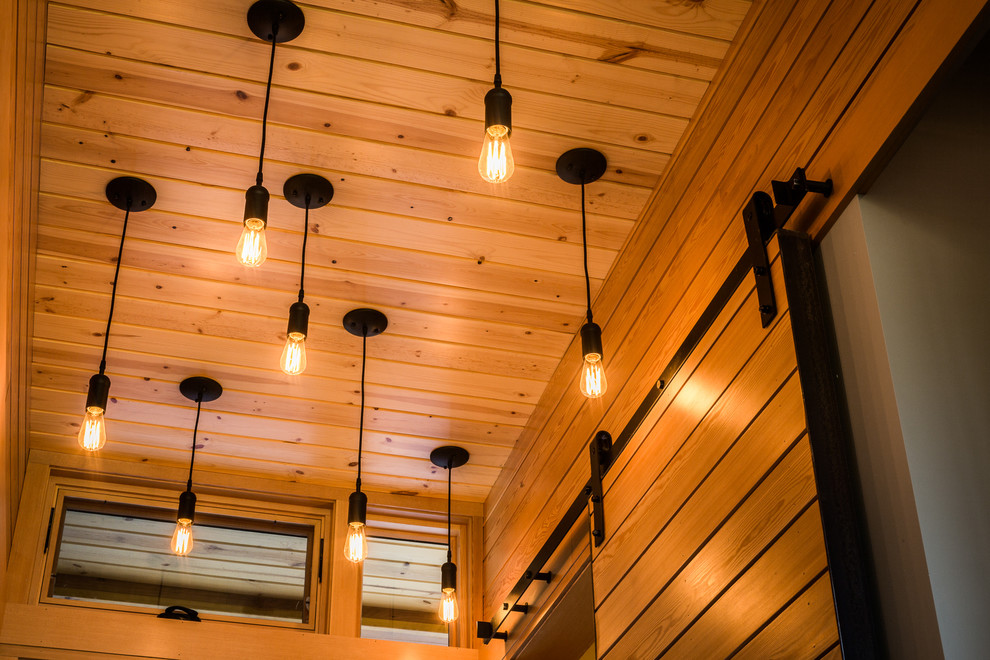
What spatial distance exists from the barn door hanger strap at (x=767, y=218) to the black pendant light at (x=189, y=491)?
6.90 feet

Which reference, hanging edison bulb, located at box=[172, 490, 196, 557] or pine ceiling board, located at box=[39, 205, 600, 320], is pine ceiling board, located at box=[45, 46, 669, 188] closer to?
pine ceiling board, located at box=[39, 205, 600, 320]

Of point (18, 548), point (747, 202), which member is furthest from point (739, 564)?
point (18, 548)

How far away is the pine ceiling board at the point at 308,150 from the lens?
269 centimetres

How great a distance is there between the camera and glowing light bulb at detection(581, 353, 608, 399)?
252 centimetres

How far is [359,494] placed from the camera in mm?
3318

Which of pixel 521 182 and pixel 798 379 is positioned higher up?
pixel 521 182

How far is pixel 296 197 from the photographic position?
2.92m

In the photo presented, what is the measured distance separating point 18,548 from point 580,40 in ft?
9.28

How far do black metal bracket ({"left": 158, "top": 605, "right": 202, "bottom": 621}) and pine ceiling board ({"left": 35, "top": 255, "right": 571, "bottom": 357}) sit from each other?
123cm

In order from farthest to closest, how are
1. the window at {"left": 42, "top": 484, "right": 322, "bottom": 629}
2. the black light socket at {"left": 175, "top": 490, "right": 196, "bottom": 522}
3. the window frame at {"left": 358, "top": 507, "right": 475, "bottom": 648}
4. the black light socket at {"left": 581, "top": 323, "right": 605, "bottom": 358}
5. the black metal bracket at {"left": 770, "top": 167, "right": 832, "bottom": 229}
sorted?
the window frame at {"left": 358, "top": 507, "right": 475, "bottom": 648} < the window at {"left": 42, "top": 484, "right": 322, "bottom": 629} < the black light socket at {"left": 175, "top": 490, "right": 196, "bottom": 522} < the black light socket at {"left": 581, "top": 323, "right": 605, "bottom": 358} < the black metal bracket at {"left": 770, "top": 167, "right": 832, "bottom": 229}

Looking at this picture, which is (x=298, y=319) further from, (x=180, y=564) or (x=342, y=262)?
(x=180, y=564)

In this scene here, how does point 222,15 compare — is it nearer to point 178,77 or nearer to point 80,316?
point 178,77

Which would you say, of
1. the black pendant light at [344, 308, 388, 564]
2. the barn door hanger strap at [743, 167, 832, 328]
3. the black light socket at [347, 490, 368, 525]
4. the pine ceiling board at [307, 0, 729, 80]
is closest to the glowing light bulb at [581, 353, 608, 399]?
the barn door hanger strap at [743, 167, 832, 328]

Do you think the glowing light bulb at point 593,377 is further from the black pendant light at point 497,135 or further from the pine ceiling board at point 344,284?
the pine ceiling board at point 344,284
